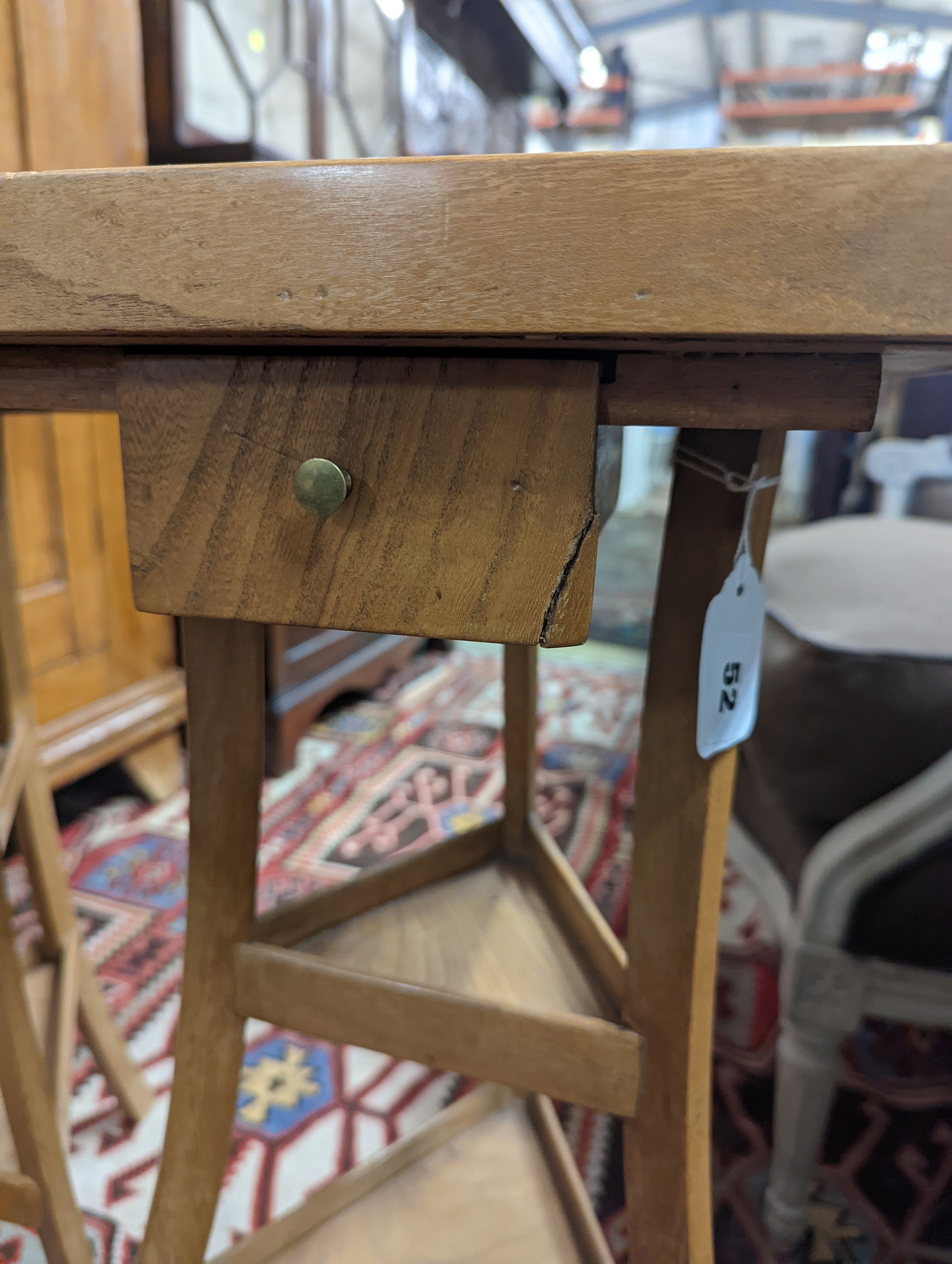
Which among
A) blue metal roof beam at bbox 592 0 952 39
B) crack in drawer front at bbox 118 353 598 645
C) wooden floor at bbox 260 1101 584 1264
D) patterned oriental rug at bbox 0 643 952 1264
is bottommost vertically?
patterned oriental rug at bbox 0 643 952 1264

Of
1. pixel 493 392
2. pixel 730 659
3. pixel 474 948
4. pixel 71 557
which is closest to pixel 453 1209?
pixel 474 948

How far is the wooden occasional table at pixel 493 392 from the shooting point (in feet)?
0.76

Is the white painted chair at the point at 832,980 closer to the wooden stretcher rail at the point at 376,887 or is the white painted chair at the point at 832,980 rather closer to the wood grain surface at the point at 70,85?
the wooden stretcher rail at the point at 376,887

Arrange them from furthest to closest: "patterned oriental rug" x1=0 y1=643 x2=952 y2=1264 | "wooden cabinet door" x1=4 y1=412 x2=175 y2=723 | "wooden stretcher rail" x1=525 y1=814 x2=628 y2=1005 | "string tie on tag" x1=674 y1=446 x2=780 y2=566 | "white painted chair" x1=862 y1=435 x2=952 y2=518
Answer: "white painted chair" x1=862 y1=435 x2=952 y2=518, "wooden cabinet door" x1=4 y1=412 x2=175 y2=723, "patterned oriental rug" x1=0 y1=643 x2=952 y2=1264, "wooden stretcher rail" x1=525 y1=814 x2=628 y2=1005, "string tie on tag" x1=674 y1=446 x2=780 y2=566

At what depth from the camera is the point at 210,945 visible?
1.73 ft

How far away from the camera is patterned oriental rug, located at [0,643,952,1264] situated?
69 centimetres

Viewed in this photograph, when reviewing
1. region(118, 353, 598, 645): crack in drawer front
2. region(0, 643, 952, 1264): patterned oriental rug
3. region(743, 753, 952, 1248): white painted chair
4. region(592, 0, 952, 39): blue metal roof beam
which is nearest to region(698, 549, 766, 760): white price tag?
region(118, 353, 598, 645): crack in drawer front

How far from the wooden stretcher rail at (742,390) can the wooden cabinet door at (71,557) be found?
0.93 meters

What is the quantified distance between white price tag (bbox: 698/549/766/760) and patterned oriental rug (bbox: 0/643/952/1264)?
0.51 m

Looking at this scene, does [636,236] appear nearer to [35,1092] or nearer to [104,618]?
[35,1092]

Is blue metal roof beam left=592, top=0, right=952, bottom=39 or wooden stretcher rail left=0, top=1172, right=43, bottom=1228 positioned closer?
wooden stretcher rail left=0, top=1172, right=43, bottom=1228

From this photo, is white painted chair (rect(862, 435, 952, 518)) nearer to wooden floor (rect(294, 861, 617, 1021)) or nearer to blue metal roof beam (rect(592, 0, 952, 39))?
wooden floor (rect(294, 861, 617, 1021))

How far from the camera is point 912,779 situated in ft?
1.94

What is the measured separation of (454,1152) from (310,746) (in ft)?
3.23
